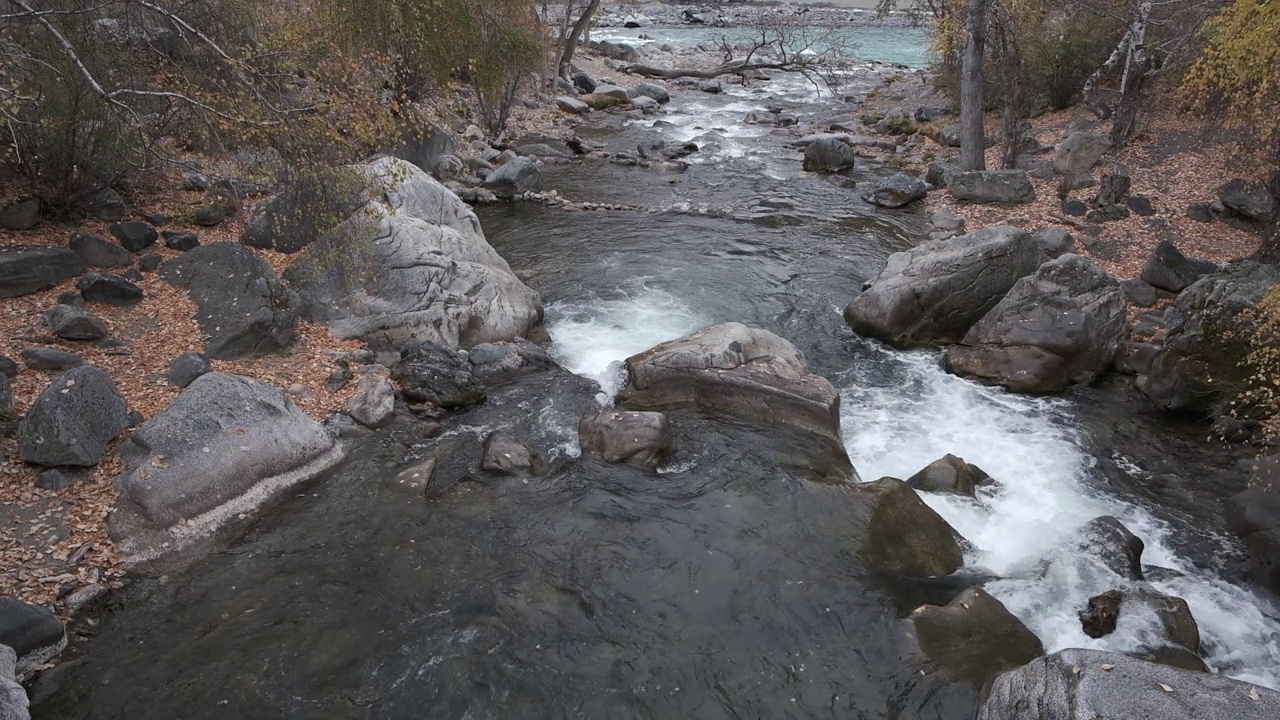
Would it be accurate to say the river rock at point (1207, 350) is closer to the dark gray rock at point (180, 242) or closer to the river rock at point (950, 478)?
the river rock at point (950, 478)

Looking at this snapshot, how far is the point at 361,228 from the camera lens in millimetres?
11867

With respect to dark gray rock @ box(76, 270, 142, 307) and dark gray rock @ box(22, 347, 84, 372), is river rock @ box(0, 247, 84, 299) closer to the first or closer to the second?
dark gray rock @ box(76, 270, 142, 307)

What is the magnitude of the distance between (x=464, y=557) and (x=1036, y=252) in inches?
441

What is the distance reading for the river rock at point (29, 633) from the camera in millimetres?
6047

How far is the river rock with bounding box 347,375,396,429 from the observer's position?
994cm

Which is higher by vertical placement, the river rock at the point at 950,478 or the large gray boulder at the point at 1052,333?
the large gray boulder at the point at 1052,333

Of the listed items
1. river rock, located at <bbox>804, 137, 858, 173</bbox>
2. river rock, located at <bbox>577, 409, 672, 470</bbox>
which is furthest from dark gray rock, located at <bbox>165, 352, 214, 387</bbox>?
river rock, located at <bbox>804, 137, 858, 173</bbox>

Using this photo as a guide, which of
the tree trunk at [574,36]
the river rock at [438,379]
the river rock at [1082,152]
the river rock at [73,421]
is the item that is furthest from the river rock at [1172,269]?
the tree trunk at [574,36]

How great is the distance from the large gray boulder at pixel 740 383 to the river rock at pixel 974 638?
2762 mm

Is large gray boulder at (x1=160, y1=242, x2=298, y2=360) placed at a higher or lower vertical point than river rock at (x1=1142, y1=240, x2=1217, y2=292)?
higher

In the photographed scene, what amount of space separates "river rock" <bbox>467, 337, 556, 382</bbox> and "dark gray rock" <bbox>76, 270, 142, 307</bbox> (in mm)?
4760

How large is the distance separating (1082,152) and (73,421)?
2085cm

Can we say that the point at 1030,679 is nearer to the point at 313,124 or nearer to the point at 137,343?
the point at 313,124

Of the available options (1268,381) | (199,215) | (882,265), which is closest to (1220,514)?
(1268,381)
